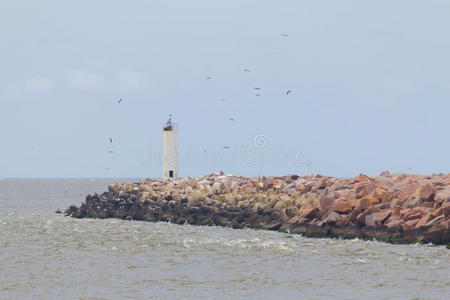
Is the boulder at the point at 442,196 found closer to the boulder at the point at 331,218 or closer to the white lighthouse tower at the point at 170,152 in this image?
the boulder at the point at 331,218

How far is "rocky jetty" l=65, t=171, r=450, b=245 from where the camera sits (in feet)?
77.2

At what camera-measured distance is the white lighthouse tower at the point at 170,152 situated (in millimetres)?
41938

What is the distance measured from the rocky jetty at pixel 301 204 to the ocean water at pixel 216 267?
0.87 meters

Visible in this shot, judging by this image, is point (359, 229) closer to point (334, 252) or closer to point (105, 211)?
point (334, 252)

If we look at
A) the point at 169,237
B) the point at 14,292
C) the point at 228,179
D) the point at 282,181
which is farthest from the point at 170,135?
the point at 14,292

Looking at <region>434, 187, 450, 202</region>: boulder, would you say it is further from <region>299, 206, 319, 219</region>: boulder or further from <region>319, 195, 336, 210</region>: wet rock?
<region>299, 206, 319, 219</region>: boulder

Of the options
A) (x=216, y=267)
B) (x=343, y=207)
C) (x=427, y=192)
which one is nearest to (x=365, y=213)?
(x=343, y=207)

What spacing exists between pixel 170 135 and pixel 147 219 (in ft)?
27.3

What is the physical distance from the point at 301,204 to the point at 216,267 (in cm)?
992

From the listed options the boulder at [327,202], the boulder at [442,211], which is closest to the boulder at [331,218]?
the boulder at [327,202]

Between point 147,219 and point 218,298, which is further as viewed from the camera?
point 147,219

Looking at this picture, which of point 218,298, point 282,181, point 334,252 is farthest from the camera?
point 282,181

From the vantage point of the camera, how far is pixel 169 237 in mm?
26984

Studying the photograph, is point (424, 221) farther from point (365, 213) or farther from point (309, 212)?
point (309, 212)
